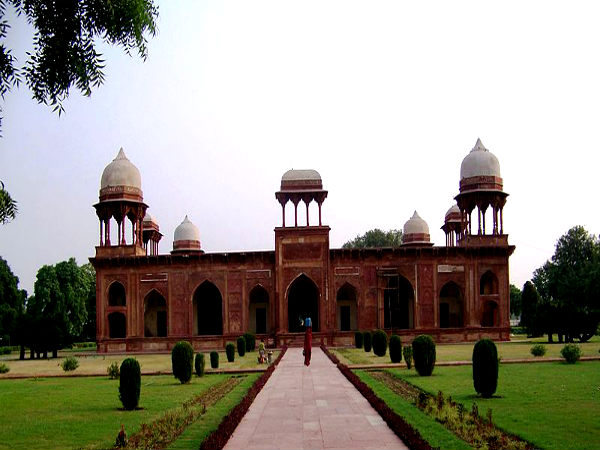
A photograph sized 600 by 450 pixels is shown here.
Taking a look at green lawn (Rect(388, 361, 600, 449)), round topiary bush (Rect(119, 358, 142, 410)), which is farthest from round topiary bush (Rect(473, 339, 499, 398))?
round topiary bush (Rect(119, 358, 142, 410))

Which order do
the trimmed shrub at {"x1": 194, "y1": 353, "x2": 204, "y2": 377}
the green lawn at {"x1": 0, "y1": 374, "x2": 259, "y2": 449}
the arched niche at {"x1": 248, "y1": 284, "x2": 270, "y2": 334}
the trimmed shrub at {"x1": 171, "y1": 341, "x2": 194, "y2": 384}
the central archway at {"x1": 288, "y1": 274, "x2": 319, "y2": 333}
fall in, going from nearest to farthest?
the green lawn at {"x1": 0, "y1": 374, "x2": 259, "y2": 449}
the trimmed shrub at {"x1": 171, "y1": 341, "x2": 194, "y2": 384}
the trimmed shrub at {"x1": 194, "y1": 353, "x2": 204, "y2": 377}
the arched niche at {"x1": 248, "y1": 284, "x2": 270, "y2": 334}
the central archway at {"x1": 288, "y1": 274, "x2": 319, "y2": 333}

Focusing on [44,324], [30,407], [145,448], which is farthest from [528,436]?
[44,324]

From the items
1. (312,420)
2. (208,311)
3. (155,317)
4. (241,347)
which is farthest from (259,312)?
(312,420)

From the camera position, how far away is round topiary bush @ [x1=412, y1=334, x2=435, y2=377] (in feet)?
50.7

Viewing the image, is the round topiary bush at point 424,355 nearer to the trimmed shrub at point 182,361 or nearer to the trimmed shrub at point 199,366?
the trimmed shrub at point 182,361

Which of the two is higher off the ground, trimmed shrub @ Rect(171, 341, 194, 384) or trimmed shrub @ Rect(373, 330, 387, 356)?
trimmed shrub @ Rect(171, 341, 194, 384)

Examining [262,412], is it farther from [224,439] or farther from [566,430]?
[566,430]

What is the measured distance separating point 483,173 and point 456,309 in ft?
21.4

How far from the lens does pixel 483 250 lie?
3275cm

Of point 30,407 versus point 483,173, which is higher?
point 483,173

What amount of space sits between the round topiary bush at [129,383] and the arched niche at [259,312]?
928 inches

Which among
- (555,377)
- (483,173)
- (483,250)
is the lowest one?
(555,377)

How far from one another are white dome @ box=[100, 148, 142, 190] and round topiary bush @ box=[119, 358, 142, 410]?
23938mm

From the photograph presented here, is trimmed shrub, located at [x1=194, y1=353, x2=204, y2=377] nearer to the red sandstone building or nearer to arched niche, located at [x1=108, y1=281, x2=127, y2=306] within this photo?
the red sandstone building
